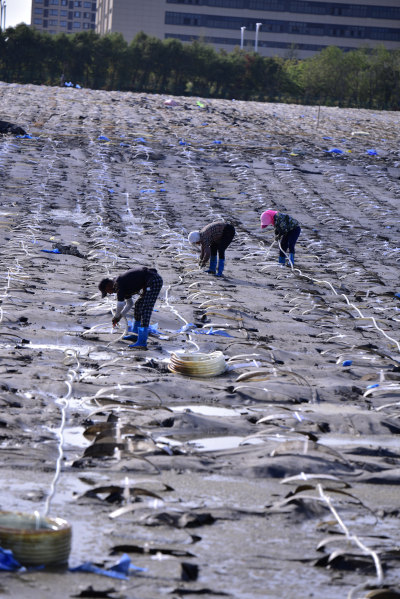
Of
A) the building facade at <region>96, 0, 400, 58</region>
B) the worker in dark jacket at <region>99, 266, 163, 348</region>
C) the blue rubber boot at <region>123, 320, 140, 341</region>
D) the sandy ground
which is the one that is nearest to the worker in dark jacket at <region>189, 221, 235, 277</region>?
the sandy ground

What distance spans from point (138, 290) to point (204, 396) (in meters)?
2.19

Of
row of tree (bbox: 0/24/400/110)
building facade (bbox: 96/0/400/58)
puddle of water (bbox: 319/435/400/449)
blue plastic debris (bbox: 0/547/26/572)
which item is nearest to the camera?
blue plastic debris (bbox: 0/547/26/572)

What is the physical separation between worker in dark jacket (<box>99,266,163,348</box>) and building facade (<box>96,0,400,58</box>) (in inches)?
3511

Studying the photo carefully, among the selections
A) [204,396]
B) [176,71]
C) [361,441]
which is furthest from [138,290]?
[176,71]

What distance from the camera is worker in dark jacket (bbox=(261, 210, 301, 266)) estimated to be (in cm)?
1584

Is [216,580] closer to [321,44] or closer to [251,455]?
[251,455]

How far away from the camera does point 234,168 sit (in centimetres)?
2759

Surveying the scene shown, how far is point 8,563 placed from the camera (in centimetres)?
446

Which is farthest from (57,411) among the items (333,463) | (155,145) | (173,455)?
(155,145)

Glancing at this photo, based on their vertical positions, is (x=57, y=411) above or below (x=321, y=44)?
below

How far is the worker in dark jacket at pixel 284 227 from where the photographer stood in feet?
52.0

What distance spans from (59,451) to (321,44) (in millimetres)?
99774

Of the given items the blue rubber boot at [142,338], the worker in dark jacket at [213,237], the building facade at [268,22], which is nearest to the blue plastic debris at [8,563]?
the blue rubber boot at [142,338]

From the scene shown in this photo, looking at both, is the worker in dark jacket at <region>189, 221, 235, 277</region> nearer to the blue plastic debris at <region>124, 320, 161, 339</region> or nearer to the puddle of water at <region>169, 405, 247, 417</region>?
the blue plastic debris at <region>124, 320, 161, 339</region>
